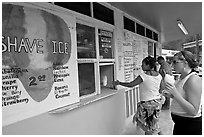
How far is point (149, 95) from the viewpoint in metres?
2.98

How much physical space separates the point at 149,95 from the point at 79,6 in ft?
5.41

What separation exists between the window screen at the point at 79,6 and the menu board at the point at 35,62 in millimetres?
125

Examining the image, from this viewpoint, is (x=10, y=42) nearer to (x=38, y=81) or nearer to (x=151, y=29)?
(x=38, y=81)

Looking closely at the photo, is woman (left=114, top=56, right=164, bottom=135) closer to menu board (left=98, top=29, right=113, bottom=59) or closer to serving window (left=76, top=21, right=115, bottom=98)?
serving window (left=76, top=21, right=115, bottom=98)

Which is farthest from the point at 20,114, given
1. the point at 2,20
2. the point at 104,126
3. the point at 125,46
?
the point at 125,46

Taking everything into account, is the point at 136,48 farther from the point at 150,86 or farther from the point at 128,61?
the point at 150,86

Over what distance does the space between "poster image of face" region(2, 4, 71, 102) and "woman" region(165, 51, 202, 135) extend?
117 cm

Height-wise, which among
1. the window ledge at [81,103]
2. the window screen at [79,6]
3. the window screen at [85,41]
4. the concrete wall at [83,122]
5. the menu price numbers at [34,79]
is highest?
the window screen at [79,6]

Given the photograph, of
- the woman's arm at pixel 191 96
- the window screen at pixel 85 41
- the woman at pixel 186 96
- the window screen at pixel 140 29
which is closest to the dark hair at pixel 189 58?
the woman at pixel 186 96

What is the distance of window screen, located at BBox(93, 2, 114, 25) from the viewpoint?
9.70 ft

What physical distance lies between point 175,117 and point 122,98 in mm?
1918

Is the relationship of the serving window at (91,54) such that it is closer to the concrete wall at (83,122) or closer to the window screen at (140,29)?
the concrete wall at (83,122)

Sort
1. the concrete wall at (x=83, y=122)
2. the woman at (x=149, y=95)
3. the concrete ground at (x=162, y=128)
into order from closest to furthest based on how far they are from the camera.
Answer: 1. the concrete wall at (x=83, y=122)
2. the woman at (x=149, y=95)
3. the concrete ground at (x=162, y=128)

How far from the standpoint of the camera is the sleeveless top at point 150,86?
9.62ft
